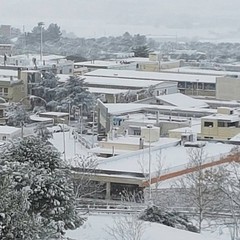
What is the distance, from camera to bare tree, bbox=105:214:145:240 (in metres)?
5.54

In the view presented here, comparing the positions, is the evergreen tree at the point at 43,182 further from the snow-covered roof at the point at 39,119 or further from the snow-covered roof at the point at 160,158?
the snow-covered roof at the point at 39,119

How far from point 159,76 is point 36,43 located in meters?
27.4

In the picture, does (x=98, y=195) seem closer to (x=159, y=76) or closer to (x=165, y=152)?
(x=165, y=152)

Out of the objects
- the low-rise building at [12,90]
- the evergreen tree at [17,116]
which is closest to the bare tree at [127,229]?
the evergreen tree at [17,116]

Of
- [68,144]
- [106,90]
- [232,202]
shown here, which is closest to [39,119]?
[106,90]

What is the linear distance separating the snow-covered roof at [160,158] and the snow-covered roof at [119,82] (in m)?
9.81

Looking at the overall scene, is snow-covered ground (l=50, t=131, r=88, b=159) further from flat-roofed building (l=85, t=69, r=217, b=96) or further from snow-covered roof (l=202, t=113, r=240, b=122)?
flat-roofed building (l=85, t=69, r=217, b=96)

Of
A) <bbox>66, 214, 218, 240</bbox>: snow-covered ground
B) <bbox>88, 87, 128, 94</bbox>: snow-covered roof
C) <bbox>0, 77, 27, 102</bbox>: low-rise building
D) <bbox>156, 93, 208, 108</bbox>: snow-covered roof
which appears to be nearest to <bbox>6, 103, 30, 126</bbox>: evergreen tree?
<bbox>0, 77, 27, 102</bbox>: low-rise building

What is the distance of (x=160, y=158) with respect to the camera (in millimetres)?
9891

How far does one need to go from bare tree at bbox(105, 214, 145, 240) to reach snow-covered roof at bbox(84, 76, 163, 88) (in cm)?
1478

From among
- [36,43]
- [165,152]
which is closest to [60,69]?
[165,152]

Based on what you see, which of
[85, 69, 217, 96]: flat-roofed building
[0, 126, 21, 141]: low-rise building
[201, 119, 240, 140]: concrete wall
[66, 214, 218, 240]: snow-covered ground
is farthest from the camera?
[85, 69, 217, 96]: flat-roofed building

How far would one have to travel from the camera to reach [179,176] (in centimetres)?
920

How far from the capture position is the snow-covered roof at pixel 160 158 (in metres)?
9.60
